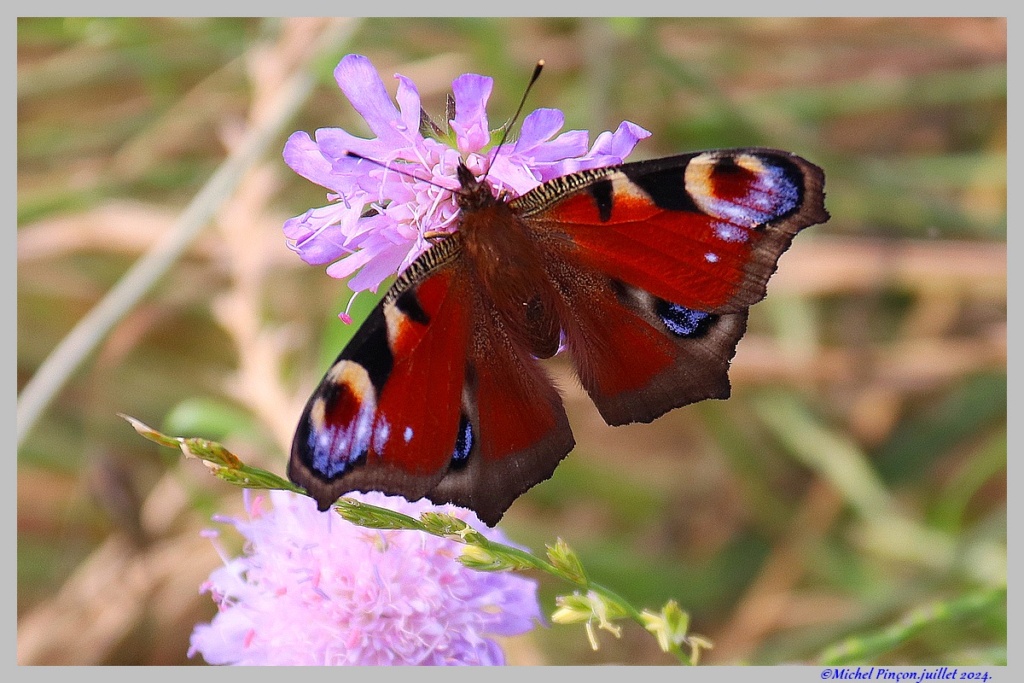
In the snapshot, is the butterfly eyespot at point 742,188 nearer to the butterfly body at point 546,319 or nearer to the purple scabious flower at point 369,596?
the butterfly body at point 546,319

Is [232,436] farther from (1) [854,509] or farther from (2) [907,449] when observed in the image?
(2) [907,449]

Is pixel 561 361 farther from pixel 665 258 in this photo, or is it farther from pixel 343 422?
pixel 343 422

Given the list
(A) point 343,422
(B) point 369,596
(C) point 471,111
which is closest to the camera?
(A) point 343,422

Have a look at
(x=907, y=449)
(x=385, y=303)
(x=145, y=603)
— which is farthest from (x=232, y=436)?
(x=907, y=449)

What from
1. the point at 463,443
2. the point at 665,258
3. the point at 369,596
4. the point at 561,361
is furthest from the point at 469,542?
the point at 561,361

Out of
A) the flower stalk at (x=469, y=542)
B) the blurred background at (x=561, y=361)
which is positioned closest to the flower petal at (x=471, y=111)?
the flower stalk at (x=469, y=542)

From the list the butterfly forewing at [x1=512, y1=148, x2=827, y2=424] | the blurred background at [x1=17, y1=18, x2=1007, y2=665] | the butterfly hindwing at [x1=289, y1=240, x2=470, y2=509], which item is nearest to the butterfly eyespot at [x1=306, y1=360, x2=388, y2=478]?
the butterfly hindwing at [x1=289, y1=240, x2=470, y2=509]

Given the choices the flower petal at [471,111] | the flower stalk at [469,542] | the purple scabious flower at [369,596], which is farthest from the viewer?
the purple scabious flower at [369,596]
